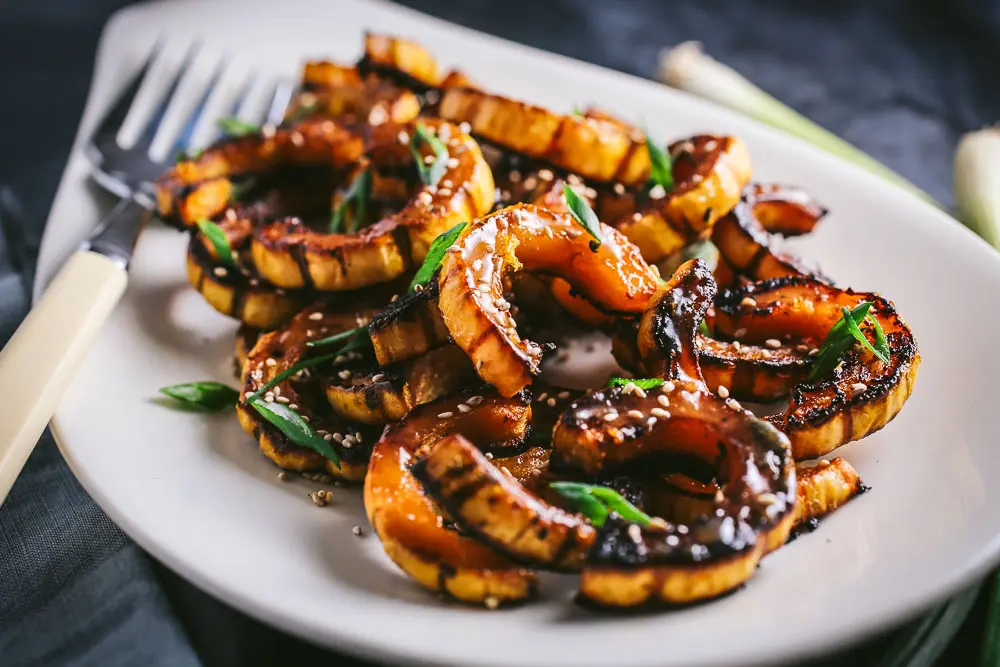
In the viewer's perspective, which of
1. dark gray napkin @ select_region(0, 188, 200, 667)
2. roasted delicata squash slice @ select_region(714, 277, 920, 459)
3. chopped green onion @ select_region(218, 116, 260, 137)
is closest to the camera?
dark gray napkin @ select_region(0, 188, 200, 667)

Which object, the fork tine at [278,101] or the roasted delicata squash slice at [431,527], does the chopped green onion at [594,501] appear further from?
the fork tine at [278,101]

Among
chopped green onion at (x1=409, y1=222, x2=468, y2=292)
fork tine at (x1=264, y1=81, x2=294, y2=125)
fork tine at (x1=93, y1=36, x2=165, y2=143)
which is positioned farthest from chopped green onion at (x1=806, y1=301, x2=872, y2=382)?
fork tine at (x1=93, y1=36, x2=165, y2=143)

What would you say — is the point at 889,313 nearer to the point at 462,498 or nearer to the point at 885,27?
the point at 462,498

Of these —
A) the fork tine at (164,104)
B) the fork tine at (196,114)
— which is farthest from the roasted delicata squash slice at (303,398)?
the fork tine at (164,104)

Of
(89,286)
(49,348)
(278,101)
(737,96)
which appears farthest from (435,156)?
(737,96)

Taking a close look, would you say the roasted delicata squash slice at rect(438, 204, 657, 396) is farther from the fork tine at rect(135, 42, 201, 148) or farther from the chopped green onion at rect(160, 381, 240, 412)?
the fork tine at rect(135, 42, 201, 148)
